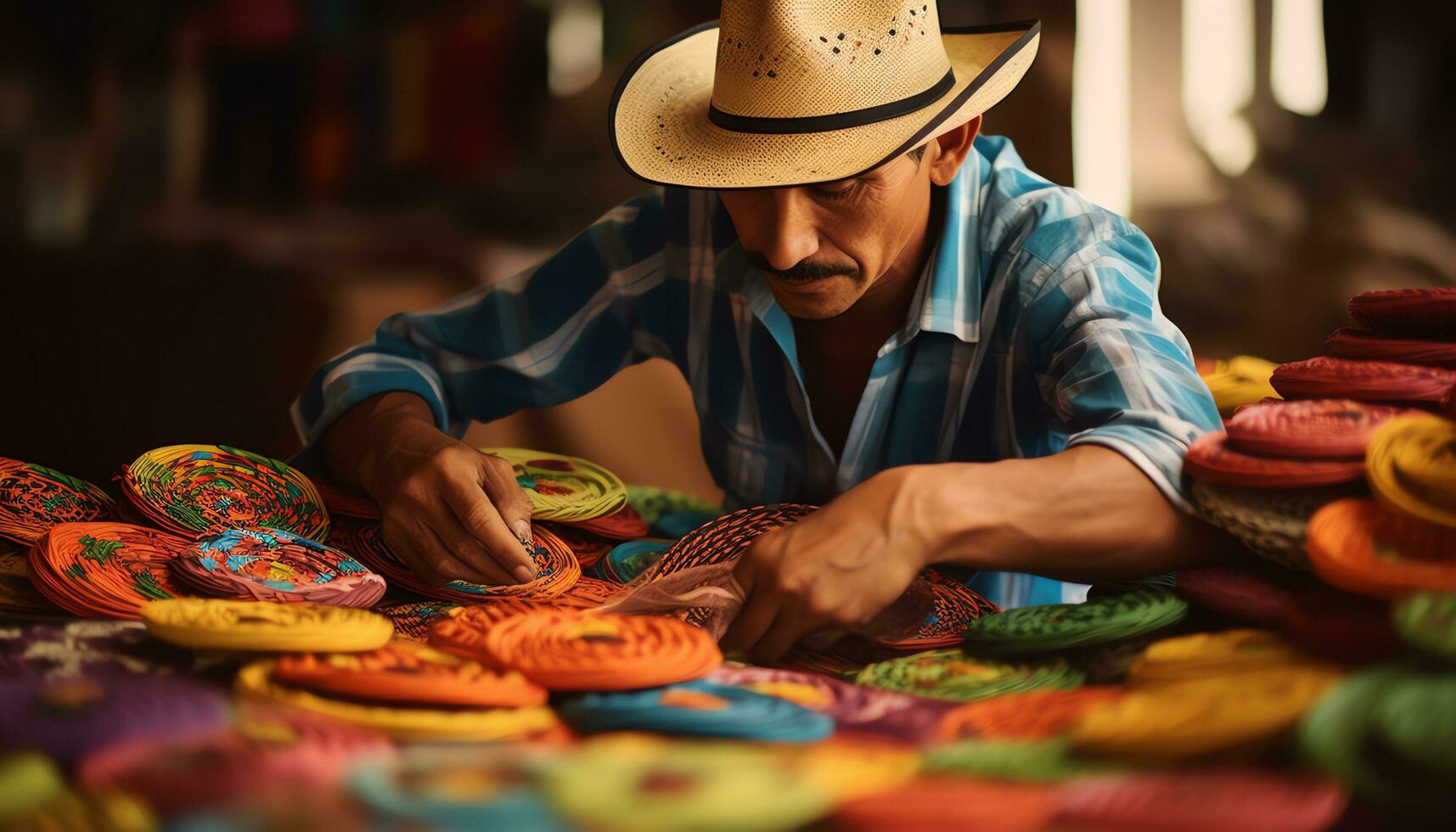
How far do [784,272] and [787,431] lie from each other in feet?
1.32

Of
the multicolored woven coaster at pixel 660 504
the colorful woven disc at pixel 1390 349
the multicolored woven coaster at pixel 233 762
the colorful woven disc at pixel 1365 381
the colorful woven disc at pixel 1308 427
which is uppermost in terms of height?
the colorful woven disc at pixel 1390 349

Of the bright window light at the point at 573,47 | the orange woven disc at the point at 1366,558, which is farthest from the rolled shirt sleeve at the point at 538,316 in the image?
the bright window light at the point at 573,47

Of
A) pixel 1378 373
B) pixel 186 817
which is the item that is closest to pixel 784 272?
pixel 1378 373

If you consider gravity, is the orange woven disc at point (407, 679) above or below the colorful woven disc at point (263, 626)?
below

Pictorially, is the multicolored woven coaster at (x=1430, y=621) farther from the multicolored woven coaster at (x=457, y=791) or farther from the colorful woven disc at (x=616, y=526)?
the colorful woven disc at (x=616, y=526)

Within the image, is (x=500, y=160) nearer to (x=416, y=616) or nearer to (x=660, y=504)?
(x=660, y=504)

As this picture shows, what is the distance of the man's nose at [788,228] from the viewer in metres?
1.42

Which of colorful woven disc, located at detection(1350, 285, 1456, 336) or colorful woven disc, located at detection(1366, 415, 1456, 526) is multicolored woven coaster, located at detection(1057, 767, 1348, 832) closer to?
colorful woven disc, located at detection(1366, 415, 1456, 526)

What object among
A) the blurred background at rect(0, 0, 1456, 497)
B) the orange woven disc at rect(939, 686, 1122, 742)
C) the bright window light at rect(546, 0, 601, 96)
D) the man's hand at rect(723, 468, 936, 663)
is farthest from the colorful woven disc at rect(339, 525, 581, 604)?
the bright window light at rect(546, 0, 601, 96)

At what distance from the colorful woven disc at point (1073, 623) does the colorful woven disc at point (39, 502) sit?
1100 millimetres

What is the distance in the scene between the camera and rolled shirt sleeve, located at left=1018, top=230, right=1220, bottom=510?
1.25 m

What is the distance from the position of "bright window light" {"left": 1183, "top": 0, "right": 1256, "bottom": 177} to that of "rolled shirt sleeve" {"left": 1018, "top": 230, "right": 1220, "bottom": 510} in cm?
202

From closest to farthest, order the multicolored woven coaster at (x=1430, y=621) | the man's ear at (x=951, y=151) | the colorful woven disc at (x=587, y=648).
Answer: the multicolored woven coaster at (x=1430, y=621)
the colorful woven disc at (x=587, y=648)
the man's ear at (x=951, y=151)

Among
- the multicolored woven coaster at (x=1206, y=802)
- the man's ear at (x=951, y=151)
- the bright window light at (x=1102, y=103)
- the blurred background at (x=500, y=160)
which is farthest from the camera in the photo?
the bright window light at (x=1102, y=103)
